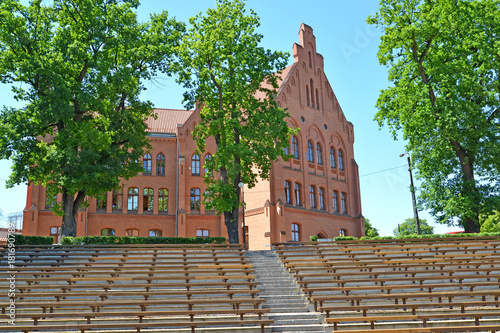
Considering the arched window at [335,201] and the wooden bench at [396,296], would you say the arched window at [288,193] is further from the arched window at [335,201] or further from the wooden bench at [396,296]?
the wooden bench at [396,296]

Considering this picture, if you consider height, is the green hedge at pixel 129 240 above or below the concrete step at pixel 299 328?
above

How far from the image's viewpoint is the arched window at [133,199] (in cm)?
3866

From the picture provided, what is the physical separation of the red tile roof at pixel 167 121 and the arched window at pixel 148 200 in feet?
18.3

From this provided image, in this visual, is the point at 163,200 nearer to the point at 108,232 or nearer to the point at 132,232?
the point at 132,232

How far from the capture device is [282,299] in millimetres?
15461

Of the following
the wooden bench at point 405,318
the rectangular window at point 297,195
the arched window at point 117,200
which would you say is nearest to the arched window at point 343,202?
the rectangular window at point 297,195

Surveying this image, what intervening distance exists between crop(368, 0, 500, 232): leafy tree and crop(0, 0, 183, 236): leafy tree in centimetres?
1533

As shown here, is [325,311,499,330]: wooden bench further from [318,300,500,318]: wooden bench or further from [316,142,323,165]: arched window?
[316,142,323,165]: arched window

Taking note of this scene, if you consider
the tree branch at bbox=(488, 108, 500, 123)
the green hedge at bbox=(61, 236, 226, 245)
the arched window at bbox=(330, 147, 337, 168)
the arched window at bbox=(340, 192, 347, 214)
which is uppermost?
the arched window at bbox=(330, 147, 337, 168)

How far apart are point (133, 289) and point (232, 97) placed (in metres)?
13.3

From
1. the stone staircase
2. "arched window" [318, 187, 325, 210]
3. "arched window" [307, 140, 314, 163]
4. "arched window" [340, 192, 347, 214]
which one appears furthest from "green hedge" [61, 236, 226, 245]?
"arched window" [340, 192, 347, 214]

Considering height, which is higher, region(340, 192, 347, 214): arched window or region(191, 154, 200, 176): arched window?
region(191, 154, 200, 176): arched window

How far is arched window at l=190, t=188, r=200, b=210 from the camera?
128ft

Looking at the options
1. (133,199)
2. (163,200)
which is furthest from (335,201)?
(133,199)
